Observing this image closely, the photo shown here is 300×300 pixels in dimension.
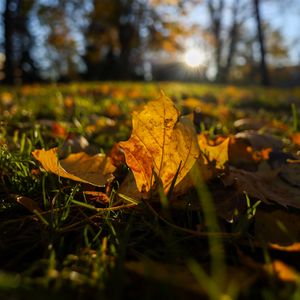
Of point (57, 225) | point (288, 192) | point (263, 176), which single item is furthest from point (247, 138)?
point (57, 225)

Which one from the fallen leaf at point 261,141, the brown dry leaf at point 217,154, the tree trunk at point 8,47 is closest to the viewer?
the brown dry leaf at point 217,154

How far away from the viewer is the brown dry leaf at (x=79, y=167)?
101cm

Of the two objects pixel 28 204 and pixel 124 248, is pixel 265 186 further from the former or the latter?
pixel 28 204

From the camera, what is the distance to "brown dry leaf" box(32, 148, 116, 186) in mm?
1011

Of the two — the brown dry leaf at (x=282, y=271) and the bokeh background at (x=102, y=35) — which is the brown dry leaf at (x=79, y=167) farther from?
the bokeh background at (x=102, y=35)

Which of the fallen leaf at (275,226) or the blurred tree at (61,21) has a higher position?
the blurred tree at (61,21)

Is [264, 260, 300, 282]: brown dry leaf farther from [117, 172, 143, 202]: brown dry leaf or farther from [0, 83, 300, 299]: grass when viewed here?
[117, 172, 143, 202]: brown dry leaf

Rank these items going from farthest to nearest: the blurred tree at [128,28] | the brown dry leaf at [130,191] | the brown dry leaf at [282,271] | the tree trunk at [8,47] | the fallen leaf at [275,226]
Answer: the blurred tree at [128,28], the tree trunk at [8,47], the brown dry leaf at [130,191], the fallen leaf at [275,226], the brown dry leaf at [282,271]

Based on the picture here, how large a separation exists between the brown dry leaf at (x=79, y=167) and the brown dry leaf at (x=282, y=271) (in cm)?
50

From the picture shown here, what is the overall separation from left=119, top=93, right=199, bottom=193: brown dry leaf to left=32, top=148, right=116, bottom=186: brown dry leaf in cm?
14

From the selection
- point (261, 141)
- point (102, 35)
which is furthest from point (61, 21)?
point (261, 141)

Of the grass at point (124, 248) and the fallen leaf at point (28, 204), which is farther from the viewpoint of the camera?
the fallen leaf at point (28, 204)

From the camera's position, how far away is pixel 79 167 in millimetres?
1134

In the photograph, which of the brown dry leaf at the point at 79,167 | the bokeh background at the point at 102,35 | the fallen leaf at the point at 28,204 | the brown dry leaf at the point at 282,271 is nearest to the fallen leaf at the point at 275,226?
the brown dry leaf at the point at 282,271
